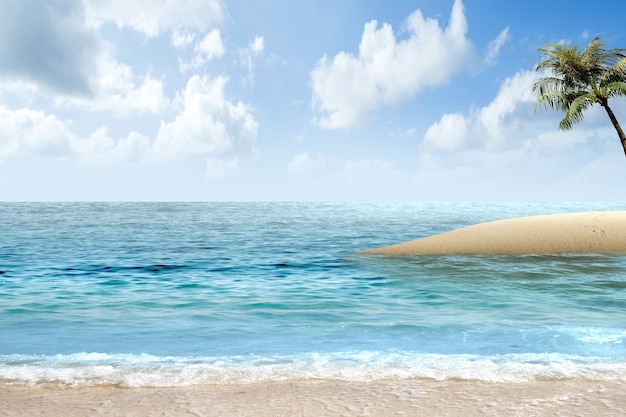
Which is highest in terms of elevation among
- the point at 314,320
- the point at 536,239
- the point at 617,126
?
the point at 617,126

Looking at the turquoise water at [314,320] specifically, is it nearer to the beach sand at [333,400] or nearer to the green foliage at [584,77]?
the beach sand at [333,400]

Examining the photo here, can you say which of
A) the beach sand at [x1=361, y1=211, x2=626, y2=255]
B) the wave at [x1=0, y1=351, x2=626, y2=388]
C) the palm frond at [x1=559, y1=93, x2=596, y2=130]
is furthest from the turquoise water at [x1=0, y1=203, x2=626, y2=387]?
the palm frond at [x1=559, y1=93, x2=596, y2=130]

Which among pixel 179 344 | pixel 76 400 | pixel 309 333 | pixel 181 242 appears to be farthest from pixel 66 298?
pixel 181 242

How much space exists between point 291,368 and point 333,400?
957 millimetres

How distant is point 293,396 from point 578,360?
8.20ft

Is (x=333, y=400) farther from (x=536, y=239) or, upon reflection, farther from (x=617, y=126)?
(x=617, y=126)

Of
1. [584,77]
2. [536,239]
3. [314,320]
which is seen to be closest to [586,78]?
[584,77]

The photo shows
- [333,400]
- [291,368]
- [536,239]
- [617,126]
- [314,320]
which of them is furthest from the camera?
[617,126]

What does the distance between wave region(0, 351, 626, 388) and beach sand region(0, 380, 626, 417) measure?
15 cm

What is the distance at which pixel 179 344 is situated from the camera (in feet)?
17.7

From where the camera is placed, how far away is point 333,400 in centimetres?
344

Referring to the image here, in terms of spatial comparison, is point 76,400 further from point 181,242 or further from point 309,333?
point 181,242

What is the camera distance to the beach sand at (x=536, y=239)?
13625 millimetres

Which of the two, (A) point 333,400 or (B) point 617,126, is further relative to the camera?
(B) point 617,126
